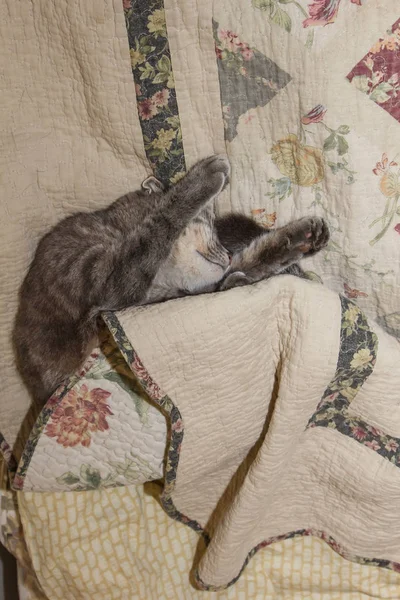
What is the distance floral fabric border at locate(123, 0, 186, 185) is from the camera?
3.56 ft

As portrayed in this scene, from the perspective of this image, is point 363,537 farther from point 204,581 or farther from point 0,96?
point 0,96

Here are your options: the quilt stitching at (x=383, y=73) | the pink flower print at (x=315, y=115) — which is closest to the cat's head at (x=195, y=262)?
the pink flower print at (x=315, y=115)

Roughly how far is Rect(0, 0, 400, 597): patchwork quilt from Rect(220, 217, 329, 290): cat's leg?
0.12 ft

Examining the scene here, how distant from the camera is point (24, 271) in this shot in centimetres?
131

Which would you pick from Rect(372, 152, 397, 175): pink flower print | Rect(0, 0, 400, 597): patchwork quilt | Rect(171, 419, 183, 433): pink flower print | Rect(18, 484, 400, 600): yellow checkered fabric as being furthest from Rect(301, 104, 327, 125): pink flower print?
Rect(18, 484, 400, 600): yellow checkered fabric

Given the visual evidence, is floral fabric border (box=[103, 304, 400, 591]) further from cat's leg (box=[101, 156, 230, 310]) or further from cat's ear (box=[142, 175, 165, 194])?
cat's ear (box=[142, 175, 165, 194])

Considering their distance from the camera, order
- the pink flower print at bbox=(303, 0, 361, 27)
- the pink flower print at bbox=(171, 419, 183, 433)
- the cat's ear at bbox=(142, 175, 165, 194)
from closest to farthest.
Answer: the pink flower print at bbox=(303, 0, 361, 27), the pink flower print at bbox=(171, 419, 183, 433), the cat's ear at bbox=(142, 175, 165, 194)

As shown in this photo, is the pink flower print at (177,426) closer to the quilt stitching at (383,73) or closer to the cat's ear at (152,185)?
the cat's ear at (152,185)

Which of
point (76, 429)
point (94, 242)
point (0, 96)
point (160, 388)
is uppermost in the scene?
point (0, 96)

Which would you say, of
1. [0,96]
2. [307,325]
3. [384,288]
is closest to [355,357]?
[307,325]

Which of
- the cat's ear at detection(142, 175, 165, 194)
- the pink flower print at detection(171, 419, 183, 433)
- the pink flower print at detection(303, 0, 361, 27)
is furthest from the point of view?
the cat's ear at detection(142, 175, 165, 194)

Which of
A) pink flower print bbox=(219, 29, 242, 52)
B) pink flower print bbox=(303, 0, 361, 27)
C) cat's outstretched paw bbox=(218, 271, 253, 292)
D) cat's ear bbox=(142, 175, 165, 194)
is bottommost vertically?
cat's outstretched paw bbox=(218, 271, 253, 292)

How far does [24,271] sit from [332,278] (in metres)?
0.71

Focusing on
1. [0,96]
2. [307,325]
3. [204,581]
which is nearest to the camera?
[307,325]
